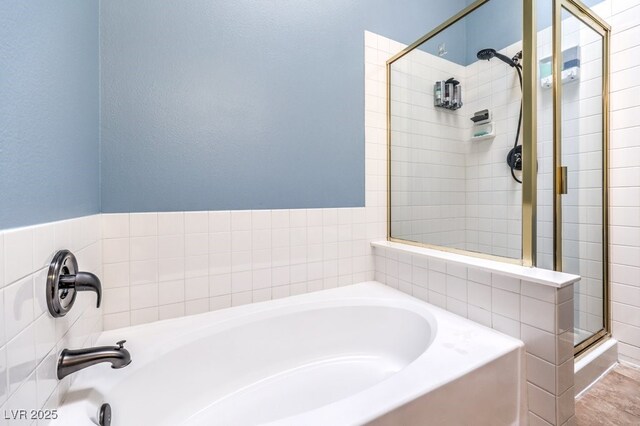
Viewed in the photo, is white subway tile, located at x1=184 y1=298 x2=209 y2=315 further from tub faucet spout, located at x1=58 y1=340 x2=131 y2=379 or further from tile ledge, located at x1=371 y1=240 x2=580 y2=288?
tile ledge, located at x1=371 y1=240 x2=580 y2=288

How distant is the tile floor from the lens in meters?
1.15

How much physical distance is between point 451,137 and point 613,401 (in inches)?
63.4

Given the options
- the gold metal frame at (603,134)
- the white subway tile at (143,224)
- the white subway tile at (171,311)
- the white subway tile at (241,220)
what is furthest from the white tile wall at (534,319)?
the white subway tile at (143,224)

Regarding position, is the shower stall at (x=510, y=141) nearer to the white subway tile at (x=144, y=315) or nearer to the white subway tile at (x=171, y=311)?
the white subway tile at (x=171, y=311)

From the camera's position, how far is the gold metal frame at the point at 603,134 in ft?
4.03

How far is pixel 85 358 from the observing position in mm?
750

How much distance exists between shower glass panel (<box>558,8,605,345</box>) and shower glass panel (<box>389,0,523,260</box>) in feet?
0.87

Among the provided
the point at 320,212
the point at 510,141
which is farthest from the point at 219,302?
the point at 510,141

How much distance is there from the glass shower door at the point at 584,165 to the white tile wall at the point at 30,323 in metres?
1.86

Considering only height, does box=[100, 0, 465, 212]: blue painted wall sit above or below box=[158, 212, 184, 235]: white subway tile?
above

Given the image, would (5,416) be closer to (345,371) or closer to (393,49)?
(345,371)

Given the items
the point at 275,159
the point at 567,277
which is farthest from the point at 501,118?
the point at 275,159

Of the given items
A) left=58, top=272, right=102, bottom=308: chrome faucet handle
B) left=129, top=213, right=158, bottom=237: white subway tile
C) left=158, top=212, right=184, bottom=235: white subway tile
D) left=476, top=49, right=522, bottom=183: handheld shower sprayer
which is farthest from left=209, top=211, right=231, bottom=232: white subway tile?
left=476, top=49, right=522, bottom=183: handheld shower sprayer

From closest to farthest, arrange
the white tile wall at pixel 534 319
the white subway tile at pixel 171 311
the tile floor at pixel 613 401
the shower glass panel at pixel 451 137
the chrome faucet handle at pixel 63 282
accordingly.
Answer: the chrome faucet handle at pixel 63 282
the white tile wall at pixel 534 319
the tile floor at pixel 613 401
the white subway tile at pixel 171 311
the shower glass panel at pixel 451 137
